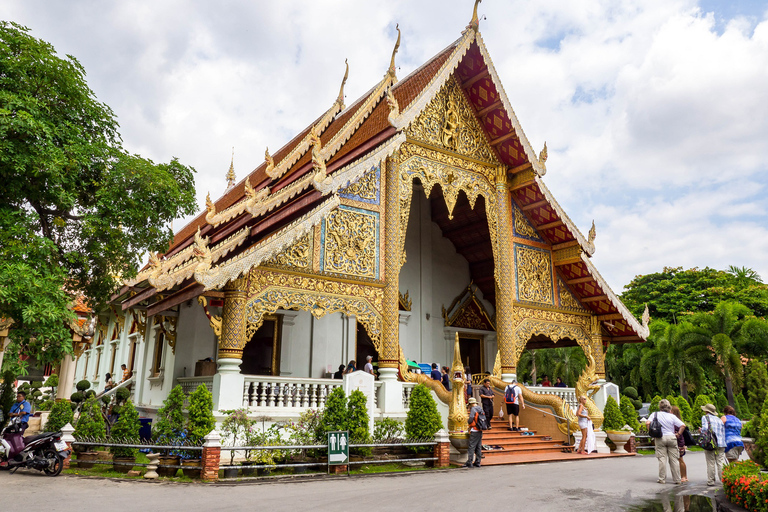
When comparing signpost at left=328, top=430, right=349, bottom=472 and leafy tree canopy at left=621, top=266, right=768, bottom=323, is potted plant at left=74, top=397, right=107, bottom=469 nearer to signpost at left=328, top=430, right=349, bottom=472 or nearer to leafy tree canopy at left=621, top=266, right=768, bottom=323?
signpost at left=328, top=430, right=349, bottom=472

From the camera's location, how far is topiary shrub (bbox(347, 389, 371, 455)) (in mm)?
8859

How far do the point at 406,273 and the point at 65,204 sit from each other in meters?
9.68

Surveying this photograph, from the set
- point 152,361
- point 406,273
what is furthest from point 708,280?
point 152,361

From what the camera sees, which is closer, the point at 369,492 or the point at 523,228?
the point at 369,492

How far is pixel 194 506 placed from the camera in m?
5.78

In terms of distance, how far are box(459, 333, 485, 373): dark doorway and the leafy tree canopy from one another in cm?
2321

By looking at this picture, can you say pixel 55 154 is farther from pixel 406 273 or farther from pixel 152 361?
pixel 406 273

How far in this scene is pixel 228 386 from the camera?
30.0 ft

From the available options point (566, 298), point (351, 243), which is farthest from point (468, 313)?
point (351, 243)

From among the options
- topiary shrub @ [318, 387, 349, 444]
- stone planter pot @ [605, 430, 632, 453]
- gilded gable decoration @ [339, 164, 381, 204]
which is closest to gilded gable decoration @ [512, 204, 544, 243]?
gilded gable decoration @ [339, 164, 381, 204]

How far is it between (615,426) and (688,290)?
2838 cm

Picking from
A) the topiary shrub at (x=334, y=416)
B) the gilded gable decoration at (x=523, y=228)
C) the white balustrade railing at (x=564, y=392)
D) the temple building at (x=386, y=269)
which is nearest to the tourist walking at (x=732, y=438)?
the temple building at (x=386, y=269)

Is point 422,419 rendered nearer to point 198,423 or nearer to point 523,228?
point 198,423

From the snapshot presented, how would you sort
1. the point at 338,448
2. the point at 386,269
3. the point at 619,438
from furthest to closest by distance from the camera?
the point at 619,438 < the point at 386,269 < the point at 338,448
